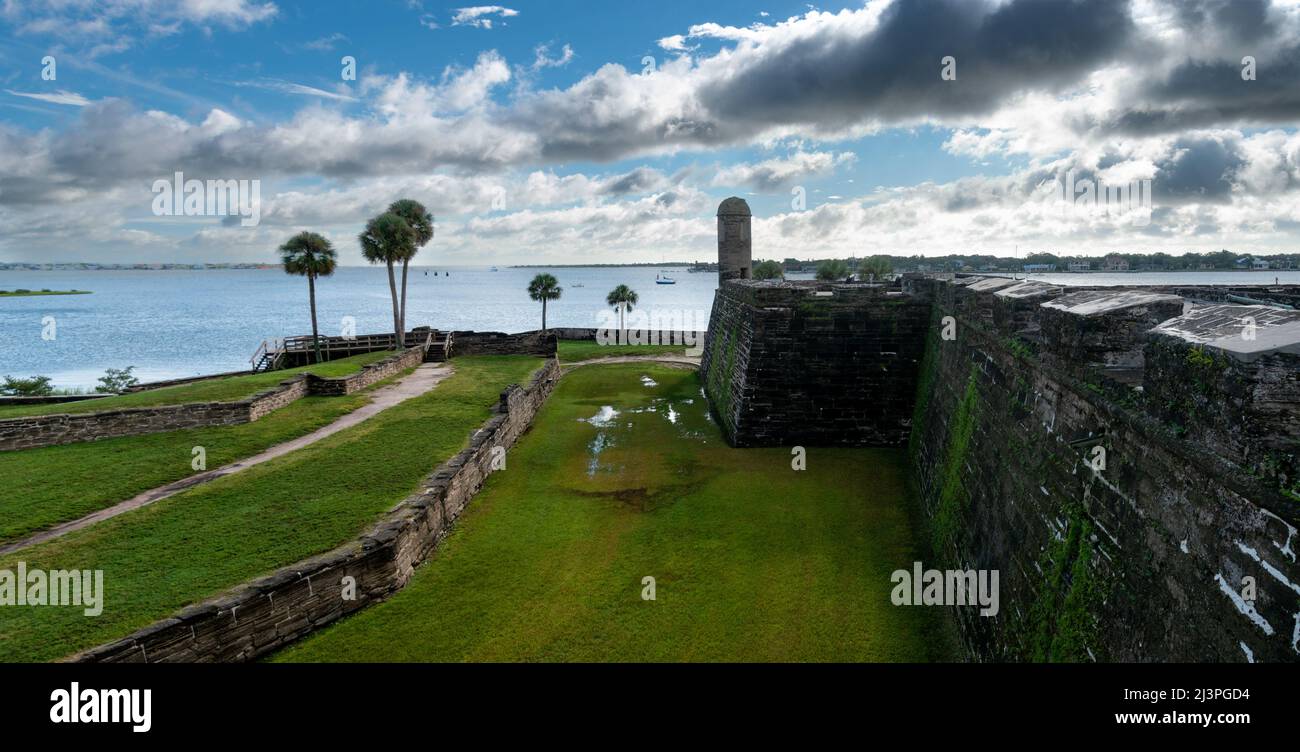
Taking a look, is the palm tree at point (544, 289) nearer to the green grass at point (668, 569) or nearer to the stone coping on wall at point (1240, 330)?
the green grass at point (668, 569)

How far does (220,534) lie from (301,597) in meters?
2.58

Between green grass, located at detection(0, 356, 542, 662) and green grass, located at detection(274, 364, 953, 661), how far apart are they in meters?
1.36

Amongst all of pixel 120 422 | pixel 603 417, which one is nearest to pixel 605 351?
pixel 603 417

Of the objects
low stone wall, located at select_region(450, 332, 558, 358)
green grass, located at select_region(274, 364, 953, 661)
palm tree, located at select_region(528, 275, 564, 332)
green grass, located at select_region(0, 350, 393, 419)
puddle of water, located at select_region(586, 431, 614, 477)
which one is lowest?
green grass, located at select_region(274, 364, 953, 661)

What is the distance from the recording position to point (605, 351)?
34500 millimetres

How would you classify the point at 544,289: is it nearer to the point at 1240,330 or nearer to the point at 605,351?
the point at 605,351

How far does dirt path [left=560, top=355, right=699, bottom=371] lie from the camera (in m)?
29.5

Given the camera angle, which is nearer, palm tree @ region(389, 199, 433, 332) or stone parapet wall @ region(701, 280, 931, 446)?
Answer: stone parapet wall @ region(701, 280, 931, 446)

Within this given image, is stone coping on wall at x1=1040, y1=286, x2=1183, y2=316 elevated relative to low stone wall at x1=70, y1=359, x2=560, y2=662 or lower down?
elevated

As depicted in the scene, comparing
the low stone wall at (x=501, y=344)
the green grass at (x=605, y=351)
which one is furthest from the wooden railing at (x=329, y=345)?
the green grass at (x=605, y=351)

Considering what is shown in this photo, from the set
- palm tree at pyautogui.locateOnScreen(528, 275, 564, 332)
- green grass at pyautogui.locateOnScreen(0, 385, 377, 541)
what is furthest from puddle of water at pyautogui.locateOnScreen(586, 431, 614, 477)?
palm tree at pyautogui.locateOnScreen(528, 275, 564, 332)

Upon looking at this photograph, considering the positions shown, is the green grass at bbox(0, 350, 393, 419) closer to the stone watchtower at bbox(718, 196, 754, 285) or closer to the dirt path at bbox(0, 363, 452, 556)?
the dirt path at bbox(0, 363, 452, 556)
